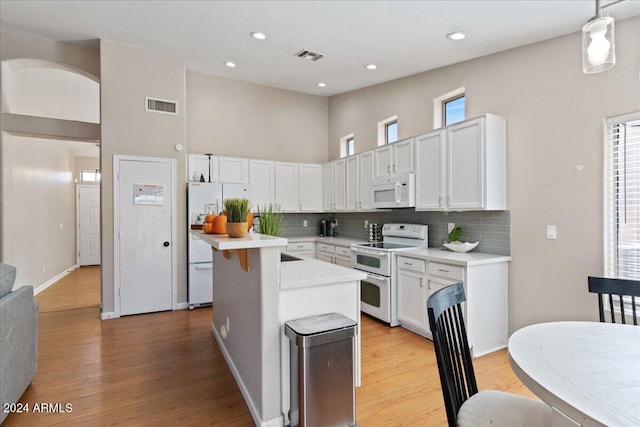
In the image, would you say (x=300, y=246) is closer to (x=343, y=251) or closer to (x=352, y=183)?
(x=343, y=251)

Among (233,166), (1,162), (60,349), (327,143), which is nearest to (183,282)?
(60,349)

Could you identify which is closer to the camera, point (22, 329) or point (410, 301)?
point (22, 329)

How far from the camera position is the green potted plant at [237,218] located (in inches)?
86.2

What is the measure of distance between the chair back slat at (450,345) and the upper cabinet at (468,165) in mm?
2119

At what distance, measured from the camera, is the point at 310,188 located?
6.02 m

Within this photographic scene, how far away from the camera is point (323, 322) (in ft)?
6.88

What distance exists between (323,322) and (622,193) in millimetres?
2734

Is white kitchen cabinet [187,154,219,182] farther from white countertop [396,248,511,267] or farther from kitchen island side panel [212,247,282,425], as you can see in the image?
white countertop [396,248,511,267]

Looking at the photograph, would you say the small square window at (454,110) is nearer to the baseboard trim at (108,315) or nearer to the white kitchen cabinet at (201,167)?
the white kitchen cabinet at (201,167)

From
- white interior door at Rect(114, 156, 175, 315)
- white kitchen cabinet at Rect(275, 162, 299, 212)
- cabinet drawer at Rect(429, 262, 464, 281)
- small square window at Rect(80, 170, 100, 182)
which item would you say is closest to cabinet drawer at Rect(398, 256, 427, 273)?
cabinet drawer at Rect(429, 262, 464, 281)

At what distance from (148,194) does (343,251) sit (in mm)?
2918

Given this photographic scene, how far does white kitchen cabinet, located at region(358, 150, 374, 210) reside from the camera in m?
4.89

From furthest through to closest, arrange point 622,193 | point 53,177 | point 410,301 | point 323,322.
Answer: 1. point 53,177
2. point 410,301
3. point 622,193
4. point 323,322

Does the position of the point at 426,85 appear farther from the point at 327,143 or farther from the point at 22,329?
the point at 22,329
